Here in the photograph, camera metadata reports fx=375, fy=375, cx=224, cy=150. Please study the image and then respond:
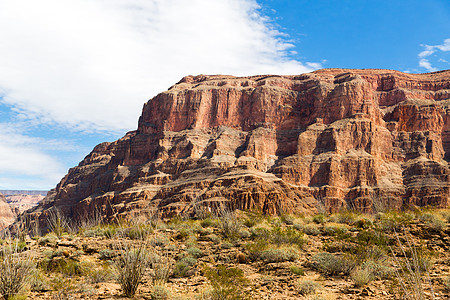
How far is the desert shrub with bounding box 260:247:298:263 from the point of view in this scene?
13297 mm

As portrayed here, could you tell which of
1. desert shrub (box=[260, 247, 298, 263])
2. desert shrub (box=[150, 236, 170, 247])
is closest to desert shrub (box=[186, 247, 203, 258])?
desert shrub (box=[150, 236, 170, 247])

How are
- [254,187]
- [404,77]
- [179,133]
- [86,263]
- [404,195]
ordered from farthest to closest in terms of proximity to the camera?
[404,77], [179,133], [404,195], [254,187], [86,263]

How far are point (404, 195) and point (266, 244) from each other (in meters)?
94.2

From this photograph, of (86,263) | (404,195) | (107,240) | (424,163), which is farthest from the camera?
(424,163)

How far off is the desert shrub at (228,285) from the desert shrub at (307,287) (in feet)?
4.86

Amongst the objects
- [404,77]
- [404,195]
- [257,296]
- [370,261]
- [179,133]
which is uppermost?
[404,77]

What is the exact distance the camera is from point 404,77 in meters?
153

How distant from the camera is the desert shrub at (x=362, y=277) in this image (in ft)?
34.0

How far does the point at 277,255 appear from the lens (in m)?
13.3

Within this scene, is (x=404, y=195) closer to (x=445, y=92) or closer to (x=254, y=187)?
(x=254, y=187)

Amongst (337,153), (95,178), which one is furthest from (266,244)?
(95,178)

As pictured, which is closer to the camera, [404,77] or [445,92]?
[445,92]

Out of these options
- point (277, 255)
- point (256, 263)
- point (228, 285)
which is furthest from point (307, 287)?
point (256, 263)

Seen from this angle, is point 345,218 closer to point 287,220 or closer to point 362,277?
point 287,220
